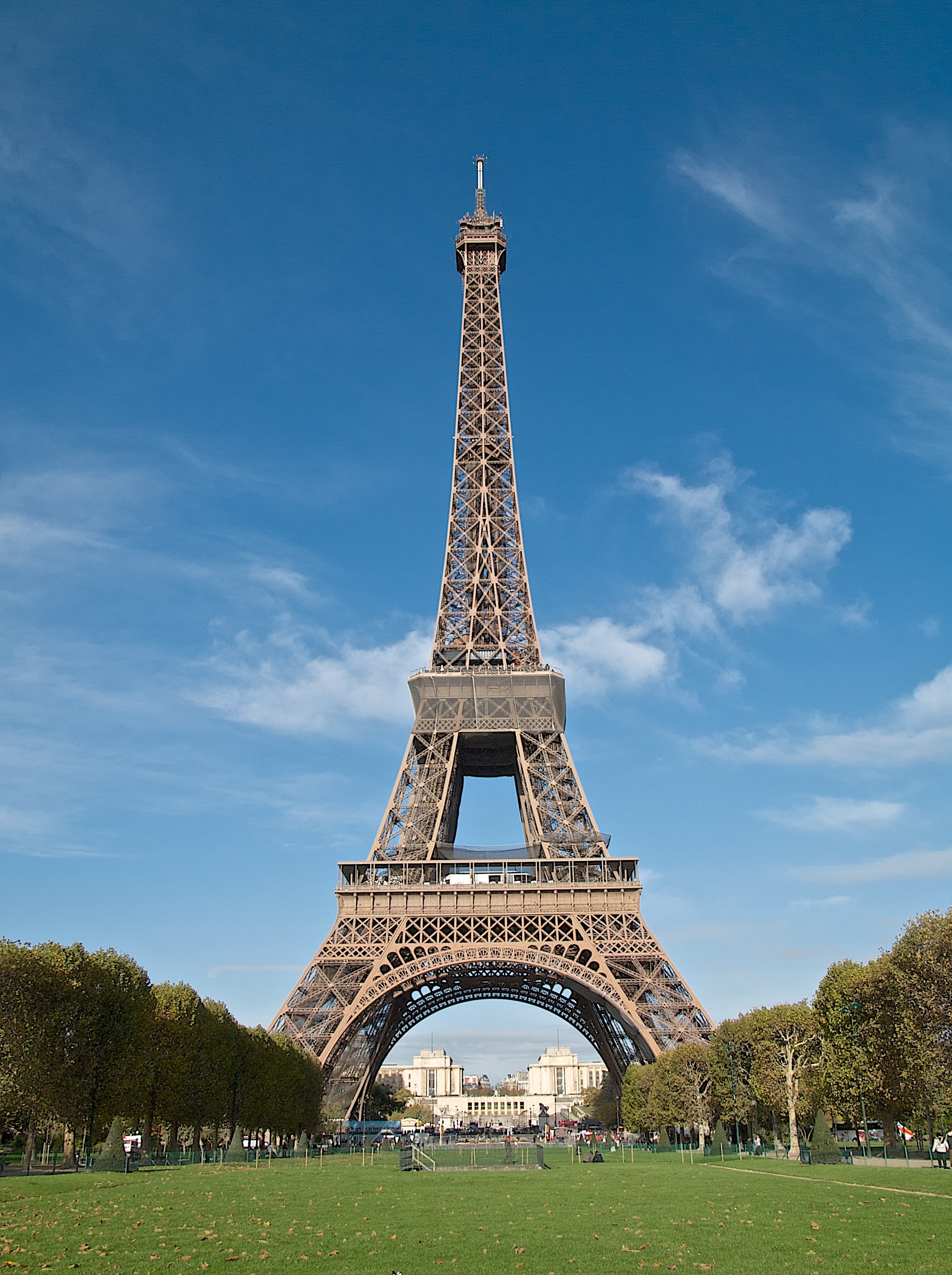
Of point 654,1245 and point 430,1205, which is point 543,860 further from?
point 654,1245

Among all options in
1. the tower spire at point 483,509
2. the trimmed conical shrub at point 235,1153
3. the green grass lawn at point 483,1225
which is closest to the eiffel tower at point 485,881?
the tower spire at point 483,509

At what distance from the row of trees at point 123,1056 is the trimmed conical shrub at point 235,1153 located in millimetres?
770

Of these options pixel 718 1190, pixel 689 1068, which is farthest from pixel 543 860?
pixel 718 1190

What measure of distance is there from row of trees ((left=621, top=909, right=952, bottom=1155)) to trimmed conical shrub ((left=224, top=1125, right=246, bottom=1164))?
2239 centimetres

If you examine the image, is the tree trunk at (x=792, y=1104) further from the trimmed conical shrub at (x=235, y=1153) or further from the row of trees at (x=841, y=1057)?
the trimmed conical shrub at (x=235, y=1153)

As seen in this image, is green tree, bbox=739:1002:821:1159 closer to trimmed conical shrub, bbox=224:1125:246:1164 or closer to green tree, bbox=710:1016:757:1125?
green tree, bbox=710:1016:757:1125

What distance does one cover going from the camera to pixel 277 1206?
2284cm

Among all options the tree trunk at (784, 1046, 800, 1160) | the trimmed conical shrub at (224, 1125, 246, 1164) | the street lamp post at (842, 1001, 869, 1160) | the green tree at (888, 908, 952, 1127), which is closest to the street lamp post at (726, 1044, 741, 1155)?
the tree trunk at (784, 1046, 800, 1160)

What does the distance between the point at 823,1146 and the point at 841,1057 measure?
5.51 metres

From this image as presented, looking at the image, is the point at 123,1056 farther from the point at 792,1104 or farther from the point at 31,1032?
the point at 792,1104

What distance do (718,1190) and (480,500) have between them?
5604 cm

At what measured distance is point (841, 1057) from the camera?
45625 millimetres

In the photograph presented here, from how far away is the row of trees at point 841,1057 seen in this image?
118ft

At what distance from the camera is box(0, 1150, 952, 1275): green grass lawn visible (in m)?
13.9
